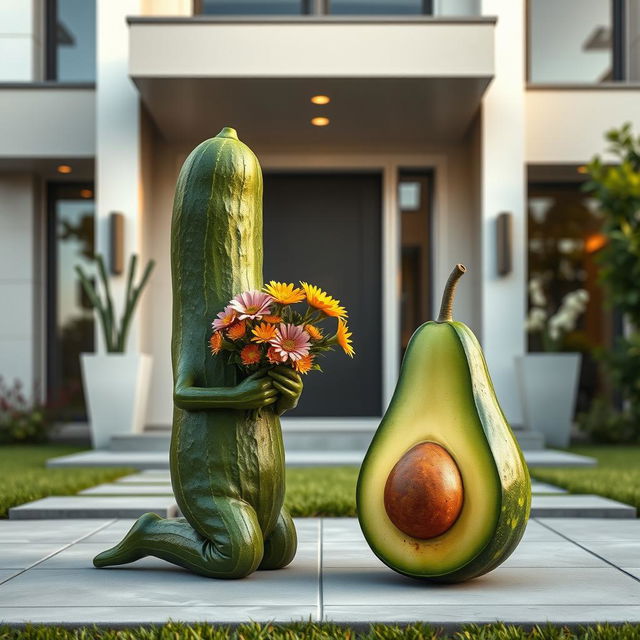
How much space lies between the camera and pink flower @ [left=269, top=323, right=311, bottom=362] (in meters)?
2.71

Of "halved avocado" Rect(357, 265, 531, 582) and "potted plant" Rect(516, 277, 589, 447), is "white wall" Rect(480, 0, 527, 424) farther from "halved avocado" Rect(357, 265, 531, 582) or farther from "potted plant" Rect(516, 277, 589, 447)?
"halved avocado" Rect(357, 265, 531, 582)

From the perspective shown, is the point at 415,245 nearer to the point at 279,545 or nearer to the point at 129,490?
the point at 129,490

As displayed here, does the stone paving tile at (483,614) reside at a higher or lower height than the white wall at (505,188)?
lower

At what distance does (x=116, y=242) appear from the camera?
9.34 metres

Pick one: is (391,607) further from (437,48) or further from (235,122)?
(235,122)

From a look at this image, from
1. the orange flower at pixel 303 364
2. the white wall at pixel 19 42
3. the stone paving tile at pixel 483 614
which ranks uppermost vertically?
the white wall at pixel 19 42

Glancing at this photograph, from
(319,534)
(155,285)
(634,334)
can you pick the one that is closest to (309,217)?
(155,285)

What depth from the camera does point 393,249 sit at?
10422 millimetres

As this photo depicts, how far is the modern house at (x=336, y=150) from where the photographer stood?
8.63 meters

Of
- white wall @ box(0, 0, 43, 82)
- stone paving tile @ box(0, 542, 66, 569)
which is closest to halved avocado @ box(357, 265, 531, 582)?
stone paving tile @ box(0, 542, 66, 569)

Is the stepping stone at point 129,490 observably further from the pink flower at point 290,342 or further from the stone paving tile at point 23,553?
the pink flower at point 290,342

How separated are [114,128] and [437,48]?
330 centimetres

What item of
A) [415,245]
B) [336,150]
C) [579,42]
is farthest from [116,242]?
[579,42]

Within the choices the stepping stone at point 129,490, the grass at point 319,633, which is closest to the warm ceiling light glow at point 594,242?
the stepping stone at point 129,490
